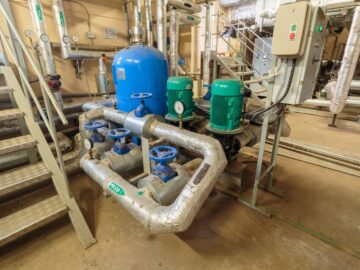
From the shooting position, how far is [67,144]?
2.17 metres

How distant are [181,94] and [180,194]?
1.05 meters

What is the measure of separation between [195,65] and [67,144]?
105 inches

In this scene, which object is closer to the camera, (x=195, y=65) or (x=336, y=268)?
(x=336, y=268)

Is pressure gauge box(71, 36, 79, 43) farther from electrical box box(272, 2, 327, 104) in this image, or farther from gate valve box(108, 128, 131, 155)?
electrical box box(272, 2, 327, 104)

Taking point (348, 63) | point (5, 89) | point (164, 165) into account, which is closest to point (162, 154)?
point (164, 165)

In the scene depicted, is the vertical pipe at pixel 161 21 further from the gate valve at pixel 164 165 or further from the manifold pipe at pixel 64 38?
the gate valve at pixel 164 165

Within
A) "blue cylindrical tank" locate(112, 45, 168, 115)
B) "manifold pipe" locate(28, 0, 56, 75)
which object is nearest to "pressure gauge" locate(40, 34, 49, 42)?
"manifold pipe" locate(28, 0, 56, 75)

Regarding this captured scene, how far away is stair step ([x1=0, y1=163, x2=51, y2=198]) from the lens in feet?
4.31

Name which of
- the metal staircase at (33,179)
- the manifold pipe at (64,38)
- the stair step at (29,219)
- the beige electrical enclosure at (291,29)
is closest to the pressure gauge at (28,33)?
the manifold pipe at (64,38)

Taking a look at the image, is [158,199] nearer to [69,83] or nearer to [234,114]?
Result: [234,114]

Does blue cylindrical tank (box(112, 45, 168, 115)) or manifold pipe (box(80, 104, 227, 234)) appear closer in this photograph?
manifold pipe (box(80, 104, 227, 234))

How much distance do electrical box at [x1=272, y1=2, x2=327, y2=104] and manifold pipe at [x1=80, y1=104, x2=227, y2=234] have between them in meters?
0.66

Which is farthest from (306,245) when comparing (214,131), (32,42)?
(32,42)

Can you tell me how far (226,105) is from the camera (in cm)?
153
